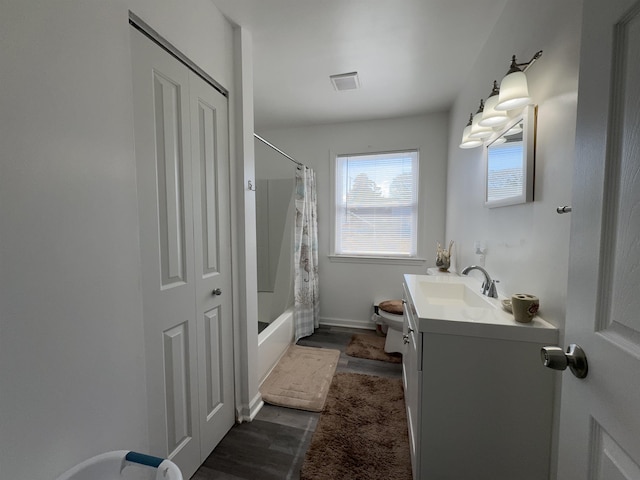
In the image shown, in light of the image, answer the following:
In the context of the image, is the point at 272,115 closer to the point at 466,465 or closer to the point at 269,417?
the point at 269,417

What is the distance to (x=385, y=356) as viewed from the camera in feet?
8.30

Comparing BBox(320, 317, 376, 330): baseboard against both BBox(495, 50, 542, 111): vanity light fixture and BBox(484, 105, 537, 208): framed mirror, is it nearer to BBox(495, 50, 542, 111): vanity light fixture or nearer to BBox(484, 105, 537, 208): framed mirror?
BBox(484, 105, 537, 208): framed mirror

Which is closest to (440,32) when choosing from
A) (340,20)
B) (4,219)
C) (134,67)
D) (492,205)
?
(340,20)

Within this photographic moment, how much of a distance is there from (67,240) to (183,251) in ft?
1.63

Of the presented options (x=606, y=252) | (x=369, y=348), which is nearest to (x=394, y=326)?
(x=369, y=348)

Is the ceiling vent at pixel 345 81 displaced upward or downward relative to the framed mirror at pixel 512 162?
upward

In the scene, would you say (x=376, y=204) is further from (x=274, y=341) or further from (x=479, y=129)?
(x=274, y=341)

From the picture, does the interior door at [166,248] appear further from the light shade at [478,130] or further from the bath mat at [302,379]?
the light shade at [478,130]

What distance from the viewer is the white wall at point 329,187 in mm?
2955

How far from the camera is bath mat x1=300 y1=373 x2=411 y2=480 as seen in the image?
4.50 ft

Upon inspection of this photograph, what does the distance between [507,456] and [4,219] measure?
1788 millimetres

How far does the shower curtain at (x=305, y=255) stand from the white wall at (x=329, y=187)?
0.26m

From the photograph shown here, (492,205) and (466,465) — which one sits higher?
(492,205)

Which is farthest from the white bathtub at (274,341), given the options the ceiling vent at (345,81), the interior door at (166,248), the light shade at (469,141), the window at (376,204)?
the ceiling vent at (345,81)
